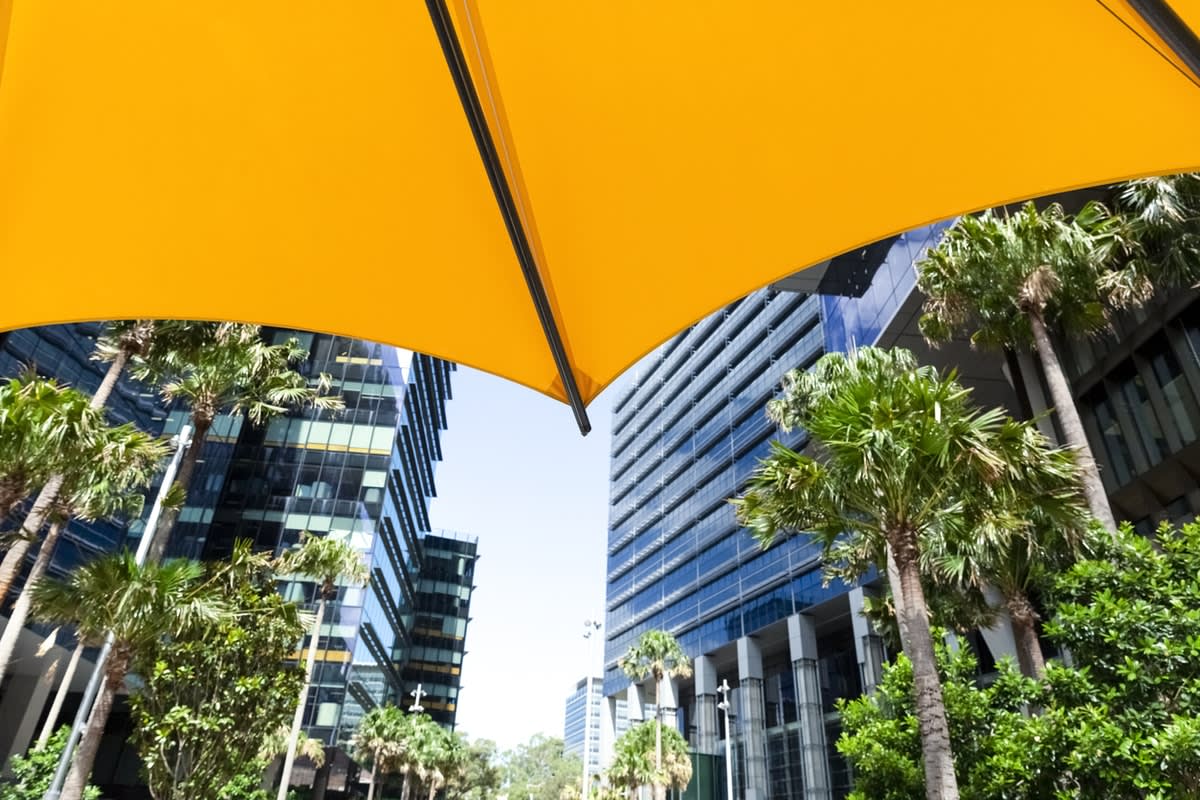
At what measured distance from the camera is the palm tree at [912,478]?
10.0 meters

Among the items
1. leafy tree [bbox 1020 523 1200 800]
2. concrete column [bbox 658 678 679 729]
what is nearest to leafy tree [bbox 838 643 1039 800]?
leafy tree [bbox 1020 523 1200 800]

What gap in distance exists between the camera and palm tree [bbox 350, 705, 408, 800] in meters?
41.7

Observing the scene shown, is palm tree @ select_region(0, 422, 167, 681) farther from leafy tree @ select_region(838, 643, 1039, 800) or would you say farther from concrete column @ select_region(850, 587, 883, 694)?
concrete column @ select_region(850, 587, 883, 694)

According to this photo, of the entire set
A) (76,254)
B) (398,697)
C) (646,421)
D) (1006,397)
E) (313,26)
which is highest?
(646,421)

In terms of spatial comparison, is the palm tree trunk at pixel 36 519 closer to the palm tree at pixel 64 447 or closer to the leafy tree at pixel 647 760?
the palm tree at pixel 64 447

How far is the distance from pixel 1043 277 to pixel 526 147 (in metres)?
16.6

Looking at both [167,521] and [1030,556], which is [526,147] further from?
[167,521]

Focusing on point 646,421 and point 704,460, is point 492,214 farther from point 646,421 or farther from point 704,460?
point 646,421

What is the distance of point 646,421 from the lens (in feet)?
269

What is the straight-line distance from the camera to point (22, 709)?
2986 centimetres

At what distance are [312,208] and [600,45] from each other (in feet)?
3.32

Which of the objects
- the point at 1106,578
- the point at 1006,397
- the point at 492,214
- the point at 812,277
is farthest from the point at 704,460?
the point at 492,214

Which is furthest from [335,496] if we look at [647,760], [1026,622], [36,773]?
[1026,622]

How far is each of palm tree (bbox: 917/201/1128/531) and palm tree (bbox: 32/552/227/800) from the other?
1699 cm
